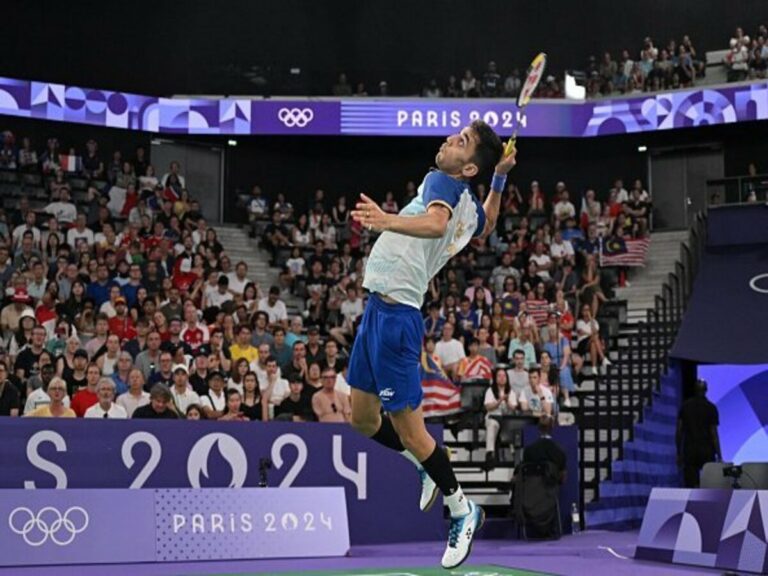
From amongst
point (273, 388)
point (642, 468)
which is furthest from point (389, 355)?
point (642, 468)

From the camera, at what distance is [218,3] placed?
2764cm

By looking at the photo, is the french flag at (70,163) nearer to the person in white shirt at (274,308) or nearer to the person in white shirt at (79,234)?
the person in white shirt at (79,234)

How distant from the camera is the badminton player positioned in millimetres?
6145

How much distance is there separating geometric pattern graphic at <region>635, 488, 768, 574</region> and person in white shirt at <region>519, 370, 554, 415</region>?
5045 millimetres

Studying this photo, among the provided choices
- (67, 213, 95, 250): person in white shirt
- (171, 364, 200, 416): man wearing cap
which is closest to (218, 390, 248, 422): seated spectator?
(171, 364, 200, 416): man wearing cap

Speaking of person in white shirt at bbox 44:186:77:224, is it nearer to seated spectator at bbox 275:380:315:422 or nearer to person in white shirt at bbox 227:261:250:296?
person in white shirt at bbox 227:261:250:296

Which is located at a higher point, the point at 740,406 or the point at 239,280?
the point at 239,280

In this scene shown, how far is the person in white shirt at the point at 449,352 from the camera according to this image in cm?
1558

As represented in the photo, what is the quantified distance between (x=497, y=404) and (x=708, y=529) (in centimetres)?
599

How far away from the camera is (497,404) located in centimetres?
1456

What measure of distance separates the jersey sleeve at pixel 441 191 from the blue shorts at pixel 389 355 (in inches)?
23.6

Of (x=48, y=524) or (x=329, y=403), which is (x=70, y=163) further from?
(x=48, y=524)

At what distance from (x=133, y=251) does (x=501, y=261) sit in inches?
267

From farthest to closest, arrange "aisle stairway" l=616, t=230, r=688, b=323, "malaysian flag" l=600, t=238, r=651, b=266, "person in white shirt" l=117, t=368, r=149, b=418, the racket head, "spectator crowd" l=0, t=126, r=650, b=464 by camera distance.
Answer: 1. "malaysian flag" l=600, t=238, r=651, b=266
2. "aisle stairway" l=616, t=230, r=688, b=323
3. "spectator crowd" l=0, t=126, r=650, b=464
4. "person in white shirt" l=117, t=368, r=149, b=418
5. the racket head
